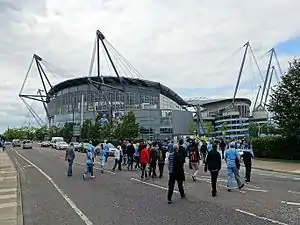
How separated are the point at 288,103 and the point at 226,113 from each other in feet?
419

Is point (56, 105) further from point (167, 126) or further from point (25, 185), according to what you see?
point (25, 185)

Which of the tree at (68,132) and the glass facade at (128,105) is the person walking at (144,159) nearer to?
the tree at (68,132)

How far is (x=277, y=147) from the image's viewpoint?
3809 centimetres

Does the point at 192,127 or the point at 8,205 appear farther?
the point at 192,127

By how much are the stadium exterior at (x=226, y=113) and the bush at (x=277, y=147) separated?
99.7 m

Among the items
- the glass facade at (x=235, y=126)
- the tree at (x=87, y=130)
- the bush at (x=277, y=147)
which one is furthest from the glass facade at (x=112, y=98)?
the bush at (x=277, y=147)

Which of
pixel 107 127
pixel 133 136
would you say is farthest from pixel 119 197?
→ pixel 107 127

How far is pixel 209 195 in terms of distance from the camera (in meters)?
15.0

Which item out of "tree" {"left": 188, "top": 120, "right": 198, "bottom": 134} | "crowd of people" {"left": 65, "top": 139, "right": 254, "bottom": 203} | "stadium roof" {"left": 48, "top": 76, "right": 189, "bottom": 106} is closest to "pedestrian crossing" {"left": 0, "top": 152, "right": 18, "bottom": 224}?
"crowd of people" {"left": 65, "top": 139, "right": 254, "bottom": 203}

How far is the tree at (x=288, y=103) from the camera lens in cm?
3519

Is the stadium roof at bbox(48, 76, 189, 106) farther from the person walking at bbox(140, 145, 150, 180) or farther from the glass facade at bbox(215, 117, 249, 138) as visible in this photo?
the person walking at bbox(140, 145, 150, 180)

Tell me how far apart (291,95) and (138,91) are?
108 m

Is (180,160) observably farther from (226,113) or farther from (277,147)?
(226,113)

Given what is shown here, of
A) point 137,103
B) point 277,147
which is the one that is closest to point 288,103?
point 277,147
